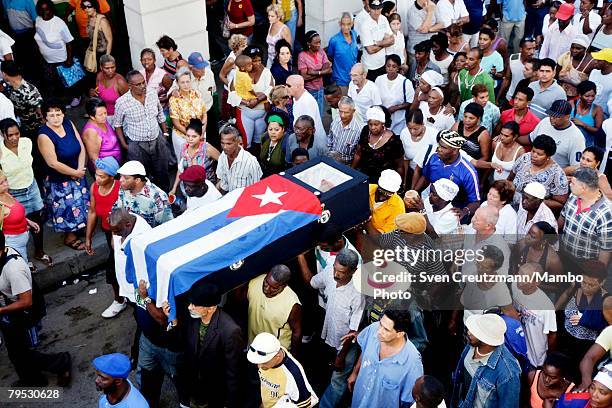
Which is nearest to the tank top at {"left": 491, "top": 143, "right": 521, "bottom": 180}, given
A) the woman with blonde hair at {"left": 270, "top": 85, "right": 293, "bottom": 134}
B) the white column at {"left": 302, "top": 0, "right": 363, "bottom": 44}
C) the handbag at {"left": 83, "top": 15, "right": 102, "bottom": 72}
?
the woman with blonde hair at {"left": 270, "top": 85, "right": 293, "bottom": 134}

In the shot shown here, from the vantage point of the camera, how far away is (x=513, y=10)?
1041 cm

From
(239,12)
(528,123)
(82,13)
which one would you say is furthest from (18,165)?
(528,123)

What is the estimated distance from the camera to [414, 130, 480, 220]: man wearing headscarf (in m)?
6.24

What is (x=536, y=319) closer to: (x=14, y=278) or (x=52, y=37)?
(x=14, y=278)

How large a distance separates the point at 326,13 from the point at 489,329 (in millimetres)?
6834

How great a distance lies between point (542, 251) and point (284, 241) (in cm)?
194

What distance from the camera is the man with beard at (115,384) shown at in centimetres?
441

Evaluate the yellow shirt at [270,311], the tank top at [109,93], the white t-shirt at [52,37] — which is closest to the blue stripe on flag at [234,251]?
the yellow shirt at [270,311]

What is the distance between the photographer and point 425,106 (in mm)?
7445

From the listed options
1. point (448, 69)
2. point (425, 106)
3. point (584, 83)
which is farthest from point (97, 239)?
point (584, 83)

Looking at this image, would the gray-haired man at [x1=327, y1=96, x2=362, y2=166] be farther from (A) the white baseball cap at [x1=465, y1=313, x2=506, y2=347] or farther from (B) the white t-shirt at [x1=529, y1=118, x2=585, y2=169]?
(A) the white baseball cap at [x1=465, y1=313, x2=506, y2=347]

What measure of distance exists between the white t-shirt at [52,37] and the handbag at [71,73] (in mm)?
164

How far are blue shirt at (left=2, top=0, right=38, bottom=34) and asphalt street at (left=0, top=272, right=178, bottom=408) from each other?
151 inches

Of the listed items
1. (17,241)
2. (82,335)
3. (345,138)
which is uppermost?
(345,138)
